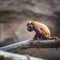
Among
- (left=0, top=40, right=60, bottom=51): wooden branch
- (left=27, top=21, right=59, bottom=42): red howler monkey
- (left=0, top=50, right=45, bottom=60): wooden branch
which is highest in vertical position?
(left=27, top=21, right=59, bottom=42): red howler monkey

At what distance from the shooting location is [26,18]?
2902 mm

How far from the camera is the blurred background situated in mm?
2758

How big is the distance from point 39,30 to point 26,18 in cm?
28

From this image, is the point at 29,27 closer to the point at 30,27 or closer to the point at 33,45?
the point at 30,27

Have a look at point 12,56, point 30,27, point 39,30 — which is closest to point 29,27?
point 30,27

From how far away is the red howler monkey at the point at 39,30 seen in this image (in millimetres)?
2725

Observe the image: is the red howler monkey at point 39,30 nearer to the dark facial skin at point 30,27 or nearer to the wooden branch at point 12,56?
the dark facial skin at point 30,27

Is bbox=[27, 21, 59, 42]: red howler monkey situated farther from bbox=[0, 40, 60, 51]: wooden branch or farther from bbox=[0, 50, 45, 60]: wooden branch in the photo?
bbox=[0, 50, 45, 60]: wooden branch

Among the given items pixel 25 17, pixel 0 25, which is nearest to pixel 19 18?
pixel 25 17

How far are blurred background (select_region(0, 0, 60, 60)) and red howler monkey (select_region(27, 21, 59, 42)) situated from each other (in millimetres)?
50

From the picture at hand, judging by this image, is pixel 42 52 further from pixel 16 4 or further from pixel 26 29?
pixel 16 4

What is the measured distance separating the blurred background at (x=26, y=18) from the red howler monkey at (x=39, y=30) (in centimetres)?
5

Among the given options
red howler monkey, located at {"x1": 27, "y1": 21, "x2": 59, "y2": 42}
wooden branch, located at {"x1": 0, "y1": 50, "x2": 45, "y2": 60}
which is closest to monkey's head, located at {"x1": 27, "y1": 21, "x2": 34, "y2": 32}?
red howler monkey, located at {"x1": 27, "y1": 21, "x2": 59, "y2": 42}

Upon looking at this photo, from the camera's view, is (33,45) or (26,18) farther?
(26,18)
